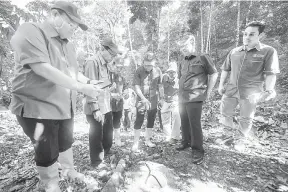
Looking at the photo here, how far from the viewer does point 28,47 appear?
1.60 m

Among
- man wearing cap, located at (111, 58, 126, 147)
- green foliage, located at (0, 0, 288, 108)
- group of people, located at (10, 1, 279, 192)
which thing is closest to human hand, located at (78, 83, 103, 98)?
group of people, located at (10, 1, 279, 192)

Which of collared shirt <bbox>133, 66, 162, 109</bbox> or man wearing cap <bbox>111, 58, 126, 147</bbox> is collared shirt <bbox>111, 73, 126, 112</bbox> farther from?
collared shirt <bbox>133, 66, 162, 109</bbox>

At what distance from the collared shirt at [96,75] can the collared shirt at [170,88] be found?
6.77 ft

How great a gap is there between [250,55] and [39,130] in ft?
12.2

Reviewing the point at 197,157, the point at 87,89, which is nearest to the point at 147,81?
the point at 197,157

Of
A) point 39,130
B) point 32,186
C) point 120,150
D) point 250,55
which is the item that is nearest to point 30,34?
point 39,130

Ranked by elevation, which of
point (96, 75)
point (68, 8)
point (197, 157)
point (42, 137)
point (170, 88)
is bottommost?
point (197, 157)

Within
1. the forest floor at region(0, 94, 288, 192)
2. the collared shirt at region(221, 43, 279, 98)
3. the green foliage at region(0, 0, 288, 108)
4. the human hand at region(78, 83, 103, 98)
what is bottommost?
the forest floor at region(0, 94, 288, 192)

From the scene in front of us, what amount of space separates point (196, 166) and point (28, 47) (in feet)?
10.0

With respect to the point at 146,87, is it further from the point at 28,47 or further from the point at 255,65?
the point at 28,47

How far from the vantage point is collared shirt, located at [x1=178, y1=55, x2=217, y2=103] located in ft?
11.1

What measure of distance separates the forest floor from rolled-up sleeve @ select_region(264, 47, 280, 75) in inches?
64.1

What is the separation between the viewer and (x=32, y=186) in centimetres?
268

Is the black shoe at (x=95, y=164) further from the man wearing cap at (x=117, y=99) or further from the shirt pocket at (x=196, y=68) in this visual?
the shirt pocket at (x=196, y=68)
